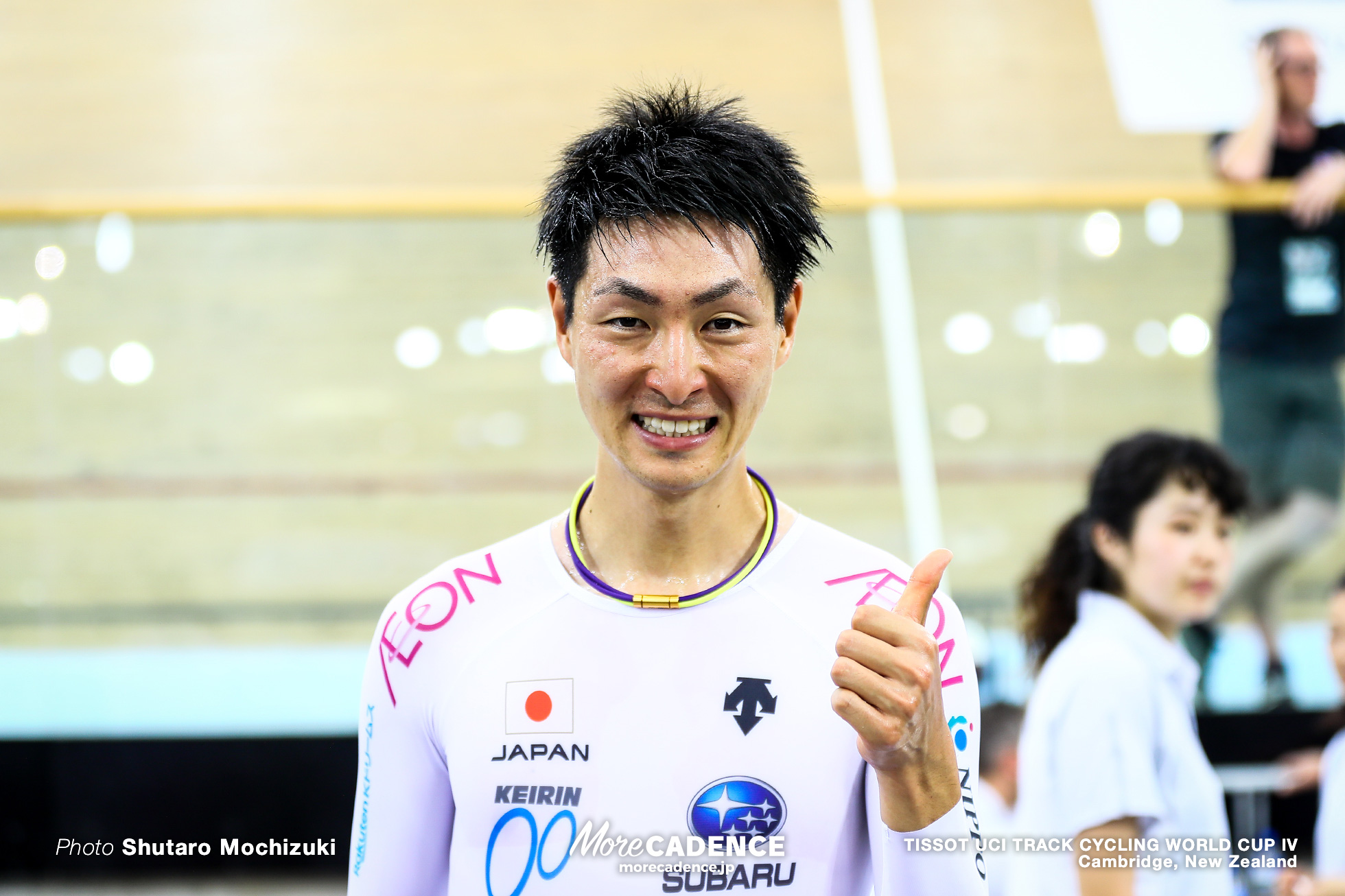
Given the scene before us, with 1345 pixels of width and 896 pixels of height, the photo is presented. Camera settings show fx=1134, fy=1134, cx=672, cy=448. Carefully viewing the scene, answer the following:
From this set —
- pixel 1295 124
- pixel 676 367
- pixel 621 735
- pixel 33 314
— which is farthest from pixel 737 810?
pixel 1295 124

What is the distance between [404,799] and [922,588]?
66cm

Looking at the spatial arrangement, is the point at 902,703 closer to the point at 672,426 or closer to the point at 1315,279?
the point at 672,426

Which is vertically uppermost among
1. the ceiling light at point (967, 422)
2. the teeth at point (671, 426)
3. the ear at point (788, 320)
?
the ceiling light at point (967, 422)

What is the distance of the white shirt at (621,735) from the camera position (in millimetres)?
1264

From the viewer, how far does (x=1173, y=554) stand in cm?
220

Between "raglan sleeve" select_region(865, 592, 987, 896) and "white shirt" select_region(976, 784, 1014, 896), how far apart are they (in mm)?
1422

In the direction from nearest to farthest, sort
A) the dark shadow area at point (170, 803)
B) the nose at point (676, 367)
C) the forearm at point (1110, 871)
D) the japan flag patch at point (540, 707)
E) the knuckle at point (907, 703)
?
the knuckle at point (907, 703) → the nose at point (676, 367) → the japan flag patch at point (540, 707) → the forearm at point (1110, 871) → the dark shadow area at point (170, 803)

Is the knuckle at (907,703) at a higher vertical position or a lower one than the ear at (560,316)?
lower

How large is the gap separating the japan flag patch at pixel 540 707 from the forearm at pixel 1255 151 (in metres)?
3.24

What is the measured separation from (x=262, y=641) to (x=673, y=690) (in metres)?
2.51

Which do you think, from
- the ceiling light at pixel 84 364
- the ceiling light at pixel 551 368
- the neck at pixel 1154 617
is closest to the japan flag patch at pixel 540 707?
the neck at pixel 1154 617

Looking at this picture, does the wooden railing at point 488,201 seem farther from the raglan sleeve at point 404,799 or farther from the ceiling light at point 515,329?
the raglan sleeve at point 404,799

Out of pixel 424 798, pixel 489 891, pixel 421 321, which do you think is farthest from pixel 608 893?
pixel 421 321

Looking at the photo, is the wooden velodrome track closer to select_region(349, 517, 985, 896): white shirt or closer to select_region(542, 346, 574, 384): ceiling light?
select_region(542, 346, 574, 384): ceiling light
